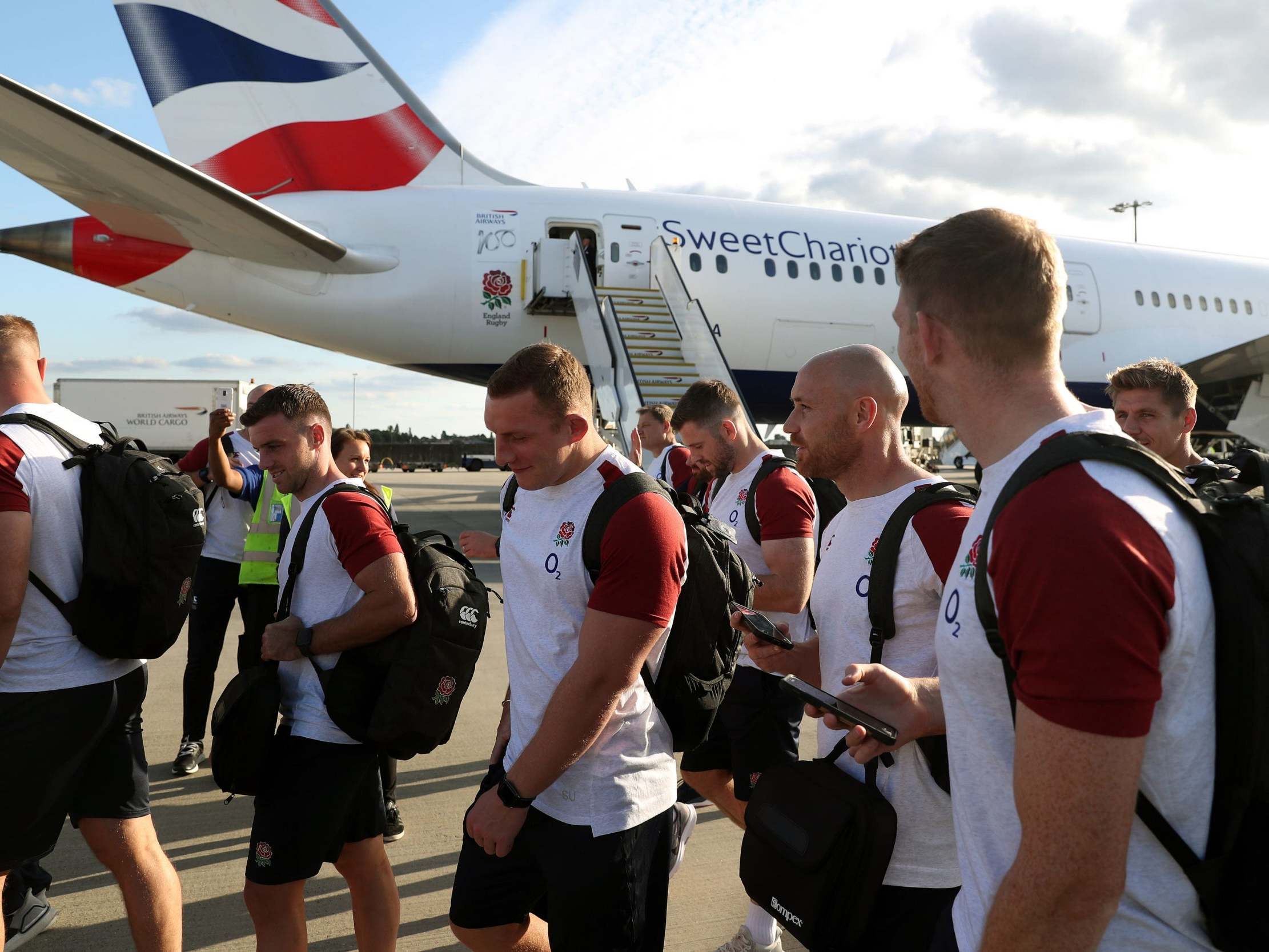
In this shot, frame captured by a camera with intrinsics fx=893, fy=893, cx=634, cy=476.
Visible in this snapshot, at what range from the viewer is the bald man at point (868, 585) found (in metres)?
2.01

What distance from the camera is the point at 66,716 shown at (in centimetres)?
273

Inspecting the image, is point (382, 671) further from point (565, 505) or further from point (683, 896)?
point (683, 896)

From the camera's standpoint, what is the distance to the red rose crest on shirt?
142 cm

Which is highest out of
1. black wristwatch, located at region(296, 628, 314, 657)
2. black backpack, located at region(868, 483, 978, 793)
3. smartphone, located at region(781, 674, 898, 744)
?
black backpack, located at region(868, 483, 978, 793)

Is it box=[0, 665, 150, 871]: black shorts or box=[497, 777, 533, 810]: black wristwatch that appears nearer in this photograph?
box=[497, 777, 533, 810]: black wristwatch

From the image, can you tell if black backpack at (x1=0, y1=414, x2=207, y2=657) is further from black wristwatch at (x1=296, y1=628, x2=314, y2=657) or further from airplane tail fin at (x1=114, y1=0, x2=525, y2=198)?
airplane tail fin at (x1=114, y1=0, x2=525, y2=198)

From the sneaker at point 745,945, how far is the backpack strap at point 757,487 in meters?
1.48

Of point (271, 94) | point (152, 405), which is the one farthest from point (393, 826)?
point (152, 405)

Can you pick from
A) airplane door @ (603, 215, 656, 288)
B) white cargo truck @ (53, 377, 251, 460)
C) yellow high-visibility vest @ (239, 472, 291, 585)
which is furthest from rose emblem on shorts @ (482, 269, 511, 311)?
white cargo truck @ (53, 377, 251, 460)

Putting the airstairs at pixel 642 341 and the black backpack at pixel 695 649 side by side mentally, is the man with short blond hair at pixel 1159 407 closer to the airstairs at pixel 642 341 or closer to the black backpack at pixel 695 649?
the black backpack at pixel 695 649

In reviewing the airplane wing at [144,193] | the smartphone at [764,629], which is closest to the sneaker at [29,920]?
the smartphone at [764,629]

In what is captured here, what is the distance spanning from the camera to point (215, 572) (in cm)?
523

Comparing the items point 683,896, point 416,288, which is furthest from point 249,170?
point 683,896

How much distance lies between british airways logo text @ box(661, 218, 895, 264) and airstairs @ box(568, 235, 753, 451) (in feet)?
1.63
